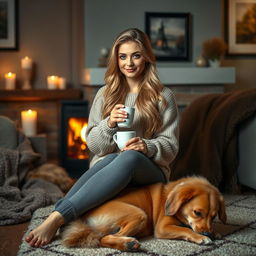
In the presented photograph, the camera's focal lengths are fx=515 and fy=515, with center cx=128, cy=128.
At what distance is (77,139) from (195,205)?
277cm

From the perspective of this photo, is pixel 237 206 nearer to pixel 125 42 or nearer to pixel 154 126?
pixel 154 126

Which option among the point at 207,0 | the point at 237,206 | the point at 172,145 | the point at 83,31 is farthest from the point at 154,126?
the point at 207,0

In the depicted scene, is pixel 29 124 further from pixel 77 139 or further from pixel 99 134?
pixel 99 134

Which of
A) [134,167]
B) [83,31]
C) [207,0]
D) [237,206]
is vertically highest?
[207,0]

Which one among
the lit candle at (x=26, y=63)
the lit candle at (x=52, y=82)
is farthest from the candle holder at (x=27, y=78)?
the lit candle at (x=52, y=82)

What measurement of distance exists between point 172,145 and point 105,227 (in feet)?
1.66

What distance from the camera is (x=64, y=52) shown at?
5023 mm

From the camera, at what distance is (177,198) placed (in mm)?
1963

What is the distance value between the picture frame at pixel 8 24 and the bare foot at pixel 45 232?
3209 mm

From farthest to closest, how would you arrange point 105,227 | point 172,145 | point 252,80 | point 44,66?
point 252,80
point 44,66
point 172,145
point 105,227

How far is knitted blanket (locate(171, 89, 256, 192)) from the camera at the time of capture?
3152mm

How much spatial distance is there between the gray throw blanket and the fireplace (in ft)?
3.53

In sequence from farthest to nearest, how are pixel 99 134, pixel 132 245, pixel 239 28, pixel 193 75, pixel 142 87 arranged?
pixel 239 28 → pixel 193 75 → pixel 142 87 → pixel 99 134 → pixel 132 245

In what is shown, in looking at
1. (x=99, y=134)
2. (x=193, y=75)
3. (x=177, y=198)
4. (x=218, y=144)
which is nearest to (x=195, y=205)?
(x=177, y=198)
